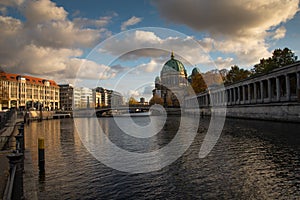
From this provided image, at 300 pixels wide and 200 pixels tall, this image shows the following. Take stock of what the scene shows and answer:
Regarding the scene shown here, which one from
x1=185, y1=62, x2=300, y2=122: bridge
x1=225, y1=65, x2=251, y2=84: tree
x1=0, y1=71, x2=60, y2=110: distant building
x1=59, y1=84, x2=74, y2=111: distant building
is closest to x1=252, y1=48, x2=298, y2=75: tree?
x1=185, y1=62, x2=300, y2=122: bridge

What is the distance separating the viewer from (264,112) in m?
47.9

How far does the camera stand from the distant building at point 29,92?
12975 centimetres

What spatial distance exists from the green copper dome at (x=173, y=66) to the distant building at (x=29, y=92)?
238 ft

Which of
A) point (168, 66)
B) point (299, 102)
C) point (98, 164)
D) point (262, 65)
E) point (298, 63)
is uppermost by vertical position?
point (168, 66)

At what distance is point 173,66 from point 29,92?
3628 inches

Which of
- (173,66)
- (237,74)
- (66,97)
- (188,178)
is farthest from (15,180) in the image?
(66,97)

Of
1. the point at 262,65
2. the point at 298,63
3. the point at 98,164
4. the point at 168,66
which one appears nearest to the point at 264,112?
the point at 298,63

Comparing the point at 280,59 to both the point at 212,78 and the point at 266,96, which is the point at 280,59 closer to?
the point at 266,96

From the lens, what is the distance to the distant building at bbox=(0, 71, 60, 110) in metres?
130

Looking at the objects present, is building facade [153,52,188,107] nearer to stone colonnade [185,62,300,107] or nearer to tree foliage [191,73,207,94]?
tree foliage [191,73,207,94]

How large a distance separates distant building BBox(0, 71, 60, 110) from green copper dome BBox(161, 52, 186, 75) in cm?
7259

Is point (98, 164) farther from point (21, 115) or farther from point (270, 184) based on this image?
point (21, 115)

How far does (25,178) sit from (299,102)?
118ft

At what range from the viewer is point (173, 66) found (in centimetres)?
18688
